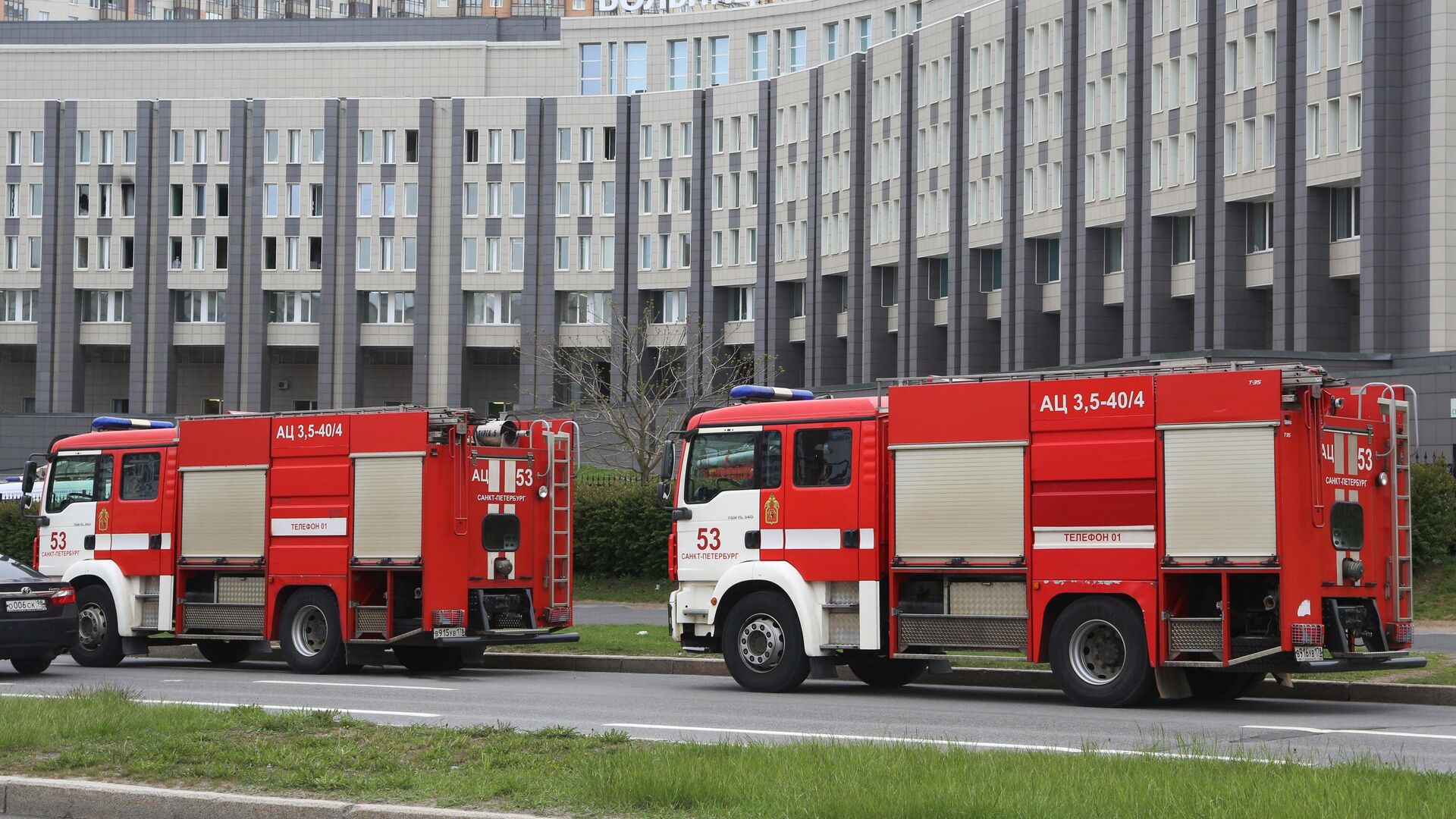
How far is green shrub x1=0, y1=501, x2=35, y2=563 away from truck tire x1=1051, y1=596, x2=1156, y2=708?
28.8 meters

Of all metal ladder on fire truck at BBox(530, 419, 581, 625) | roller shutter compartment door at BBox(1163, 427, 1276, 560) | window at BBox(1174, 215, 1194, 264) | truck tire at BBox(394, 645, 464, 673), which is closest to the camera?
roller shutter compartment door at BBox(1163, 427, 1276, 560)

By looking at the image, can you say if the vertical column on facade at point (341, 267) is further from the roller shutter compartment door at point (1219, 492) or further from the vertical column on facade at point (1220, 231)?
the roller shutter compartment door at point (1219, 492)

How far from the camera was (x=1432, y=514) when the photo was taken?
28828mm

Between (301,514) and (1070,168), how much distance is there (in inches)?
1935

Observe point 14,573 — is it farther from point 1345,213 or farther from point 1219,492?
point 1345,213

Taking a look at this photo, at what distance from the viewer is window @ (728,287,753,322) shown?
280 ft

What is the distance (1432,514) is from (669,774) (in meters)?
22.8

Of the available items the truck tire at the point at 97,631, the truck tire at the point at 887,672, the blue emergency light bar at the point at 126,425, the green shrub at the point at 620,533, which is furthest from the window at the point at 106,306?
the truck tire at the point at 887,672

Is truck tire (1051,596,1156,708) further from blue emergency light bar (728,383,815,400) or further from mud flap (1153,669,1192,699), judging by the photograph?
blue emergency light bar (728,383,815,400)

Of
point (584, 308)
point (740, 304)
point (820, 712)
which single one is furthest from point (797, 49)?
point (820, 712)

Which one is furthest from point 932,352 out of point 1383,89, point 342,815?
point 342,815

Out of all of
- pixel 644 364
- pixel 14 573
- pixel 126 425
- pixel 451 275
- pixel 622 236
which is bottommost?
pixel 14 573

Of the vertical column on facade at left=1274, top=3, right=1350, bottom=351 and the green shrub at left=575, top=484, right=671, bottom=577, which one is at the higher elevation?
the vertical column on facade at left=1274, top=3, right=1350, bottom=351

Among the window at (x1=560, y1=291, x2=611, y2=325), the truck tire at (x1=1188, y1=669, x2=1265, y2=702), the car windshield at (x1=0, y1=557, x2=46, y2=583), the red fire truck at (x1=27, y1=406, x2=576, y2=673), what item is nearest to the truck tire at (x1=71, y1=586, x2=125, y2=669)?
the red fire truck at (x1=27, y1=406, x2=576, y2=673)
